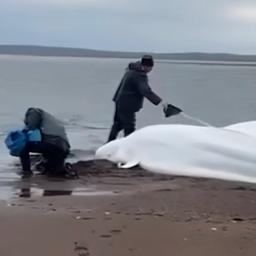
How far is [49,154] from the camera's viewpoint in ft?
40.7

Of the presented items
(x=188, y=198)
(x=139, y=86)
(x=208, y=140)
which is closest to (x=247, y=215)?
(x=188, y=198)

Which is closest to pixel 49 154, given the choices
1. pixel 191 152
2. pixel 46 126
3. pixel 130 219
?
pixel 46 126

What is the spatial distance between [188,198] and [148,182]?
2.00 m

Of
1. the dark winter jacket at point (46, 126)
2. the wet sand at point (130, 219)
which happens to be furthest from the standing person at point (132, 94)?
the wet sand at point (130, 219)

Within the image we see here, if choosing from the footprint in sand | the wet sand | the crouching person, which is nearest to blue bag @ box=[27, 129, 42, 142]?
the crouching person

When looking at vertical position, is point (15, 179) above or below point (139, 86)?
below

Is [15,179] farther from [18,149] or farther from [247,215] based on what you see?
[247,215]

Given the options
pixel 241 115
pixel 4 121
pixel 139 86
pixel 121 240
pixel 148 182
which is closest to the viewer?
pixel 121 240

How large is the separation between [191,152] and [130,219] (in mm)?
4576

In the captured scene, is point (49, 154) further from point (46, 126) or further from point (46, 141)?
point (46, 126)

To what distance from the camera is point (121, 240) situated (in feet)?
24.3

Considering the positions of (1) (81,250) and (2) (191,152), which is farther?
(2) (191,152)

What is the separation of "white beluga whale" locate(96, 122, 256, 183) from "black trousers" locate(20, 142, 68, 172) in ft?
4.08

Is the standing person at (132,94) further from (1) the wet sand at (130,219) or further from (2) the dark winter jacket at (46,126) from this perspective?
(1) the wet sand at (130,219)
